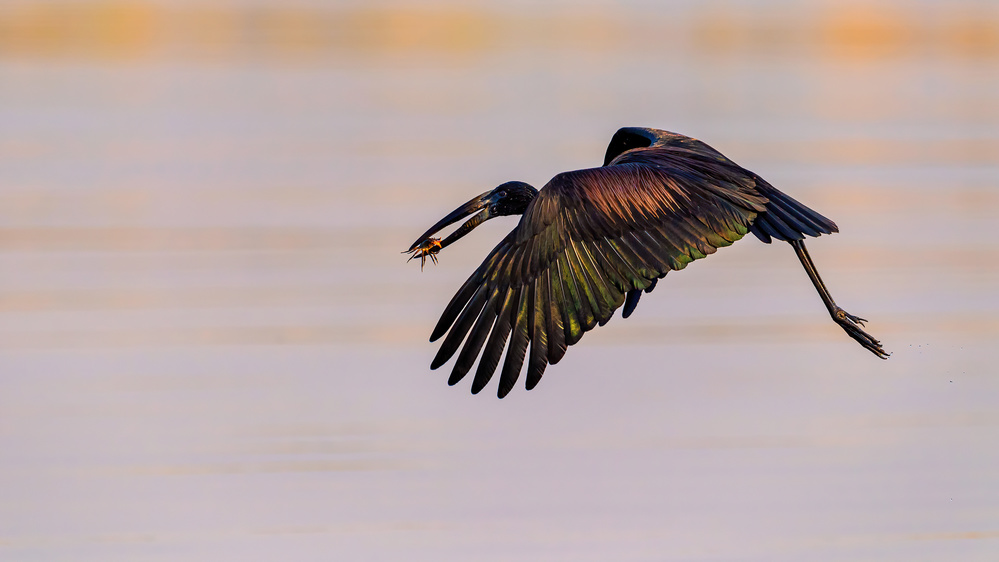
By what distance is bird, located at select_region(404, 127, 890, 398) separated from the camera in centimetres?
645

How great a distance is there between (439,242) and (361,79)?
1031cm

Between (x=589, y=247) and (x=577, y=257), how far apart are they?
9 cm

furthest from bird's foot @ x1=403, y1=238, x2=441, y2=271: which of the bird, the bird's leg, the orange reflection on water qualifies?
the orange reflection on water

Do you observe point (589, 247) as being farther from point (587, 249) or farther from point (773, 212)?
point (773, 212)

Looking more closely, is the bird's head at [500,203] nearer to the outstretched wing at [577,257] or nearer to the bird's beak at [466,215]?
the bird's beak at [466,215]

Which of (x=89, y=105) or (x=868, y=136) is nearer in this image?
(x=868, y=136)

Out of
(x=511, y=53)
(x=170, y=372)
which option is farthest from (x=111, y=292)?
(x=511, y=53)

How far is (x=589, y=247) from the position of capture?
6.80 m

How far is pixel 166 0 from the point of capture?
78.3ft

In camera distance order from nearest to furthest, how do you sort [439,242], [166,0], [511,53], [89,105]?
[439,242] → [89,105] → [511,53] → [166,0]

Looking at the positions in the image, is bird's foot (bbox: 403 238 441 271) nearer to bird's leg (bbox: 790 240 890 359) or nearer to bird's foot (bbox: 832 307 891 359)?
bird's leg (bbox: 790 240 890 359)

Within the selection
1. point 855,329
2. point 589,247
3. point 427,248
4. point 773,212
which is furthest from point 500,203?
point 855,329

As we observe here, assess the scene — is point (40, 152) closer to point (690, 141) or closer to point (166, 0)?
point (690, 141)

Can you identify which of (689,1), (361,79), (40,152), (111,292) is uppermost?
(689,1)
